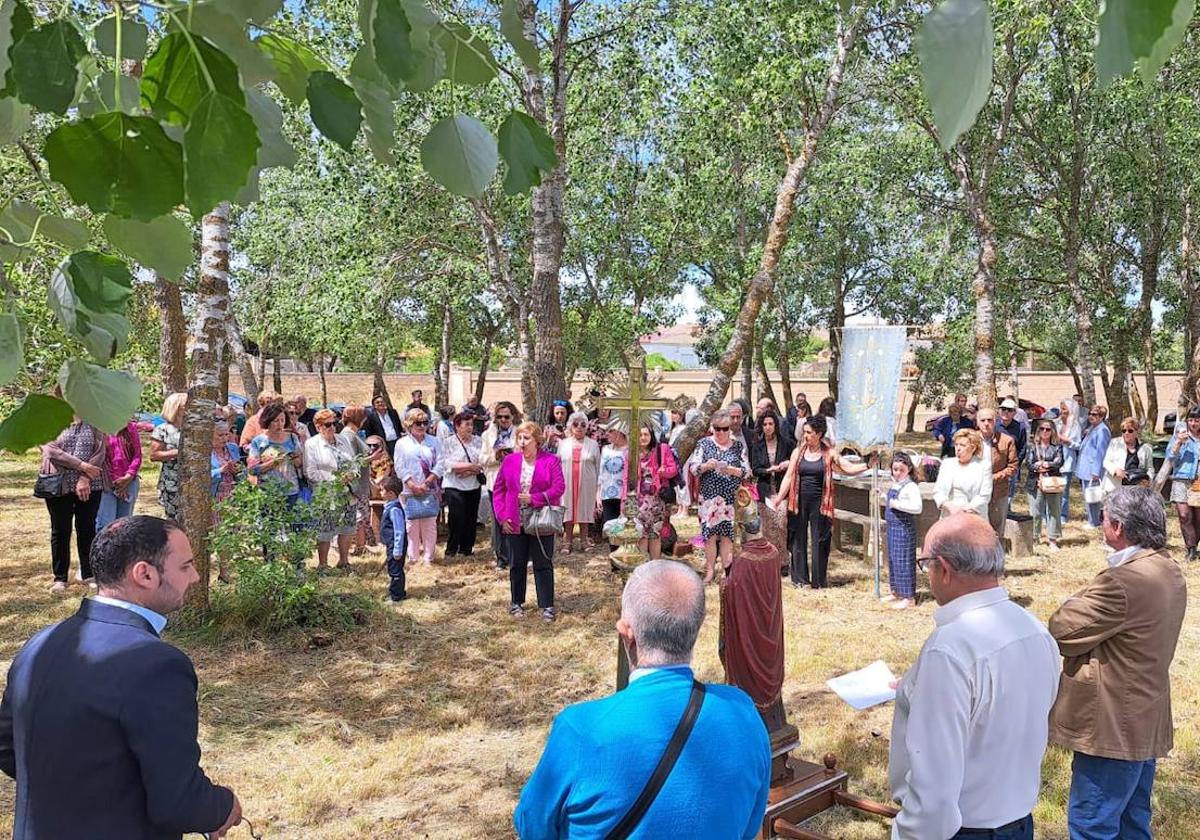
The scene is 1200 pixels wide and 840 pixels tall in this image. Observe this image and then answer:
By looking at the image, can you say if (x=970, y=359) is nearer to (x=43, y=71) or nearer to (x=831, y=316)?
(x=831, y=316)

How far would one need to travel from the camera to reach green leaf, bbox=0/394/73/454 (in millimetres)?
1147

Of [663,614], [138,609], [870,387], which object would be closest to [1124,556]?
[663,614]

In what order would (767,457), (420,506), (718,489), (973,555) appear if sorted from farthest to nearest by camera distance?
(767,457) < (420,506) < (718,489) < (973,555)

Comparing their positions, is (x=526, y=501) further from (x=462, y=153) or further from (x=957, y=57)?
(x=957, y=57)

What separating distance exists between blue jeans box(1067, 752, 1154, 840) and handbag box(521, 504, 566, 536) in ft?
16.7

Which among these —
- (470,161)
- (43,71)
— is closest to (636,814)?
(470,161)

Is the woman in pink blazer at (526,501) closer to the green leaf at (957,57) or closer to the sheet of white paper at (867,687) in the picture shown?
the sheet of white paper at (867,687)

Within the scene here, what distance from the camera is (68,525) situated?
848 centimetres

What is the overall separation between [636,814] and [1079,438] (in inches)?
557

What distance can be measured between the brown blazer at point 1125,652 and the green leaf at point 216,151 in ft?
11.1

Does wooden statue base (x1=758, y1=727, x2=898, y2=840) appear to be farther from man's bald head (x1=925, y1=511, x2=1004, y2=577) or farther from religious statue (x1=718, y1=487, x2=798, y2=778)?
man's bald head (x1=925, y1=511, x2=1004, y2=577)

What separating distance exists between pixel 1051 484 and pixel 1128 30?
11.8m

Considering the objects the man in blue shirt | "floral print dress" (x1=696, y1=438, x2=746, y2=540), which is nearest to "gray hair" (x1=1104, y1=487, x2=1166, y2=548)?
the man in blue shirt

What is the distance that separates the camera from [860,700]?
12.7 feet
